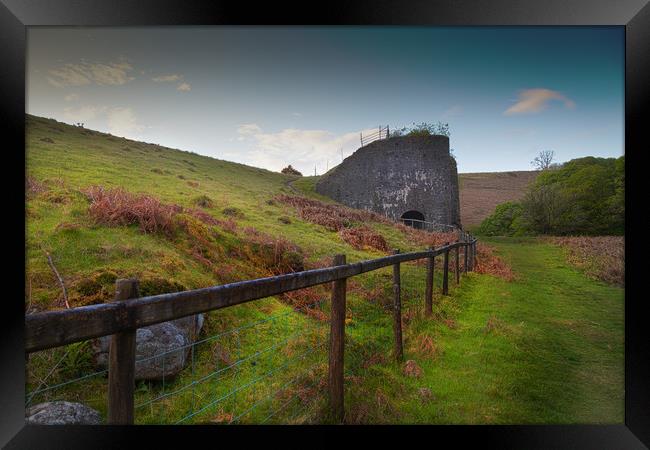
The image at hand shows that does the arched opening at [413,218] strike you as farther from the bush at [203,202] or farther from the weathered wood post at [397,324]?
the weathered wood post at [397,324]

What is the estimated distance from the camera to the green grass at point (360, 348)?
3979 mm

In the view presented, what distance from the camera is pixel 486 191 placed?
50.8m

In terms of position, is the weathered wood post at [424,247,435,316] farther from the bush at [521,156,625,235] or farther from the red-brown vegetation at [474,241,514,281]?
the bush at [521,156,625,235]

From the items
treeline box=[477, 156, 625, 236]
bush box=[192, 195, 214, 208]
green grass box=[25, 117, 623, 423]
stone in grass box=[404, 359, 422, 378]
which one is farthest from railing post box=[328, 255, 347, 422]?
treeline box=[477, 156, 625, 236]

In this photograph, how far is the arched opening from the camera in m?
32.3

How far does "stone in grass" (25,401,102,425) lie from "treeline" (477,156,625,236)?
701 inches

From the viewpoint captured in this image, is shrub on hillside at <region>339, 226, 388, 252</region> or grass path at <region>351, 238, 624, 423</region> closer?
grass path at <region>351, 238, 624, 423</region>

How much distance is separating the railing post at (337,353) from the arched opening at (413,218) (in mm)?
28859

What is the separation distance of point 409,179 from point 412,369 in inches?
1161

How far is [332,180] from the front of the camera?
3812cm

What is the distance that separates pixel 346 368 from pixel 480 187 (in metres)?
56.6

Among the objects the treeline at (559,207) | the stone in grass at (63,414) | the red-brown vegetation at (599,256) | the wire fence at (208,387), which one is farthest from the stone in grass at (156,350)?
the treeline at (559,207)
